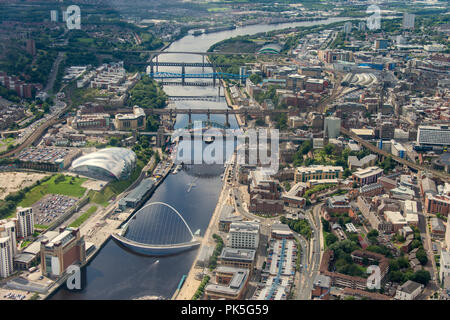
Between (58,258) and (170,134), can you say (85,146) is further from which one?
(58,258)

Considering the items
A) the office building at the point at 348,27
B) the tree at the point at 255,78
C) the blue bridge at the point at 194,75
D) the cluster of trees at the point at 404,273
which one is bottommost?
the cluster of trees at the point at 404,273

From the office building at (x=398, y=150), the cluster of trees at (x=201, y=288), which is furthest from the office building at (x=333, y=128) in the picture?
the cluster of trees at (x=201, y=288)

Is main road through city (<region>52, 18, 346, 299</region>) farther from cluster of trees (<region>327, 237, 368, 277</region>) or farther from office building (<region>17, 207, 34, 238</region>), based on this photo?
cluster of trees (<region>327, 237, 368, 277</region>)

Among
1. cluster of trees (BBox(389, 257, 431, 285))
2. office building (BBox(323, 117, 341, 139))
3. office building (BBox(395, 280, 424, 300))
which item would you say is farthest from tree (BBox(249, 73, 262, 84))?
office building (BBox(395, 280, 424, 300))

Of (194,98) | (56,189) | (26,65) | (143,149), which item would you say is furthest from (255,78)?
(56,189)

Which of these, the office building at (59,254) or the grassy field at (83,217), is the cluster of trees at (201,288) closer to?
the office building at (59,254)

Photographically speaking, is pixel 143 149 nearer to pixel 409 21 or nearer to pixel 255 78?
pixel 255 78
